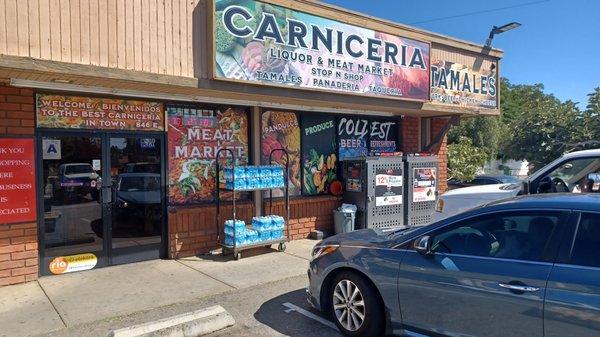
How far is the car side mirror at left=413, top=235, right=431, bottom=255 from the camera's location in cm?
381

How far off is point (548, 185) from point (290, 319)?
4.23 metres

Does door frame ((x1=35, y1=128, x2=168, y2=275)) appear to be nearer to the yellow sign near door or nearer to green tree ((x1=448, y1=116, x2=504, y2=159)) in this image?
the yellow sign near door

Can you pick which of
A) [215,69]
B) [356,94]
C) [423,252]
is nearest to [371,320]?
[423,252]

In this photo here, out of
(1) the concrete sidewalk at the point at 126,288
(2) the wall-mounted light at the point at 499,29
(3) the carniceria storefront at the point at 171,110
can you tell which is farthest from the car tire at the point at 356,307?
(2) the wall-mounted light at the point at 499,29

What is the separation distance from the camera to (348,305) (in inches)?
169

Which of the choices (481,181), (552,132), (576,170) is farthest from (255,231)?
(552,132)

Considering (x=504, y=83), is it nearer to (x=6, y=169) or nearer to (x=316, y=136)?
Result: (x=316, y=136)

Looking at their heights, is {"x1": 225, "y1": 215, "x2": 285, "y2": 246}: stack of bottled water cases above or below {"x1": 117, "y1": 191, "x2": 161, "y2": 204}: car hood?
below

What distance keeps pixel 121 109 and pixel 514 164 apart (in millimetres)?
41383

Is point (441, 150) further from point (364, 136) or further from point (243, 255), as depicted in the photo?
point (243, 255)

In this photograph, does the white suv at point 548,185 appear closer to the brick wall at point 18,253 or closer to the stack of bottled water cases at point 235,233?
the stack of bottled water cases at point 235,233

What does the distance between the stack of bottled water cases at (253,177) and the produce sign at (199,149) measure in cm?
50

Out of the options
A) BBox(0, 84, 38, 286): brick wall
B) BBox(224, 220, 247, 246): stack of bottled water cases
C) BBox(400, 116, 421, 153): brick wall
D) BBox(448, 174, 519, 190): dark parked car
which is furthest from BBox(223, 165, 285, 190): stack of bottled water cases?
BBox(448, 174, 519, 190): dark parked car

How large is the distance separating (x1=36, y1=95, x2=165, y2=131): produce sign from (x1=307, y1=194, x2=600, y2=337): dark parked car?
4.27 m
